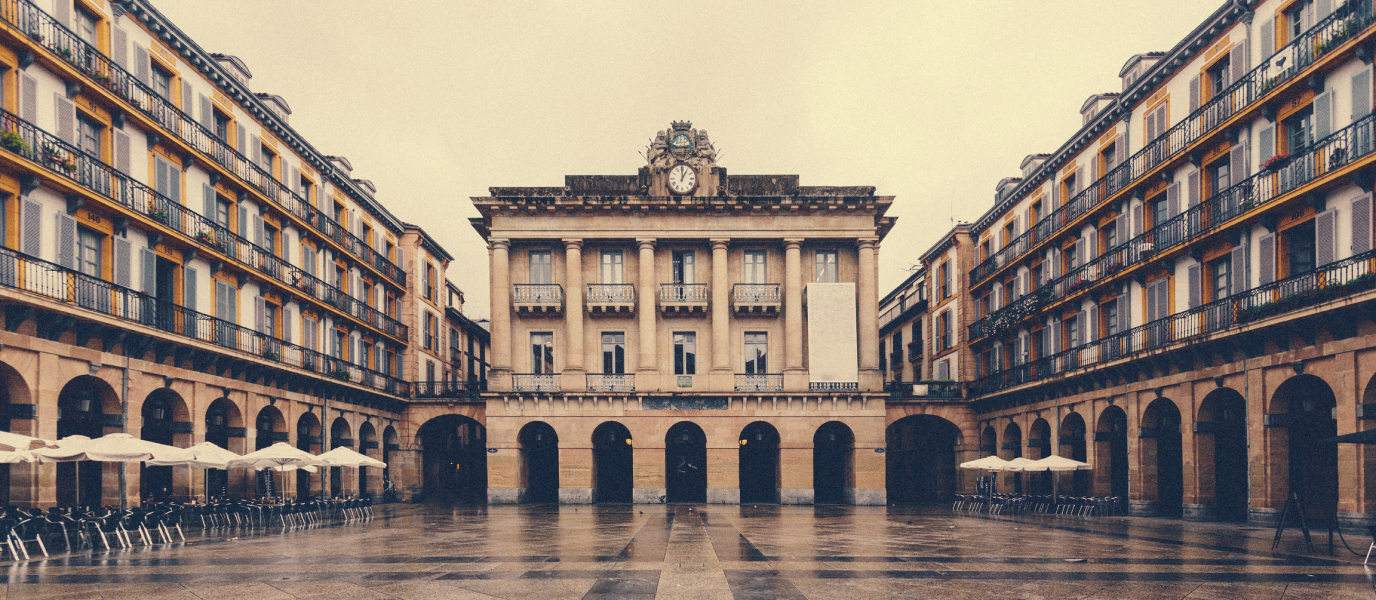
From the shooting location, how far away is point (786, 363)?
47688 millimetres

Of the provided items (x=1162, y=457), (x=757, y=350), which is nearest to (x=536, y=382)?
(x=757, y=350)

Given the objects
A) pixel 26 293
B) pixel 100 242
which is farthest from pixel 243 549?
pixel 100 242

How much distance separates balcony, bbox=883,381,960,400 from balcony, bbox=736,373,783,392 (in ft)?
19.8

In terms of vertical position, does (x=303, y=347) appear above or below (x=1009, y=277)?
below

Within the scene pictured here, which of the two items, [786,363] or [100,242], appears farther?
[786,363]

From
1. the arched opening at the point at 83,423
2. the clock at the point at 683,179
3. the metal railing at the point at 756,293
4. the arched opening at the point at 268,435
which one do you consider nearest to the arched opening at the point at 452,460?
the arched opening at the point at 268,435

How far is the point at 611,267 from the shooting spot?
49.0m

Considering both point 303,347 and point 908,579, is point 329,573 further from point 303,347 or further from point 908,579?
point 303,347

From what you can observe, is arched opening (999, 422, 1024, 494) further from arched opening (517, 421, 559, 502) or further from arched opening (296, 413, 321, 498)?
arched opening (296, 413, 321, 498)

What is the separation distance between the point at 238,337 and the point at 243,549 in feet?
Answer: 47.2

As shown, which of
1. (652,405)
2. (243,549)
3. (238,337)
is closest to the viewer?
(243,549)

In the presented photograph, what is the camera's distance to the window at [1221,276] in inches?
1160

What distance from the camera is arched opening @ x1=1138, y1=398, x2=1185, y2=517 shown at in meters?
34.3

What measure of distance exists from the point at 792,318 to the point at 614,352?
8633 millimetres
